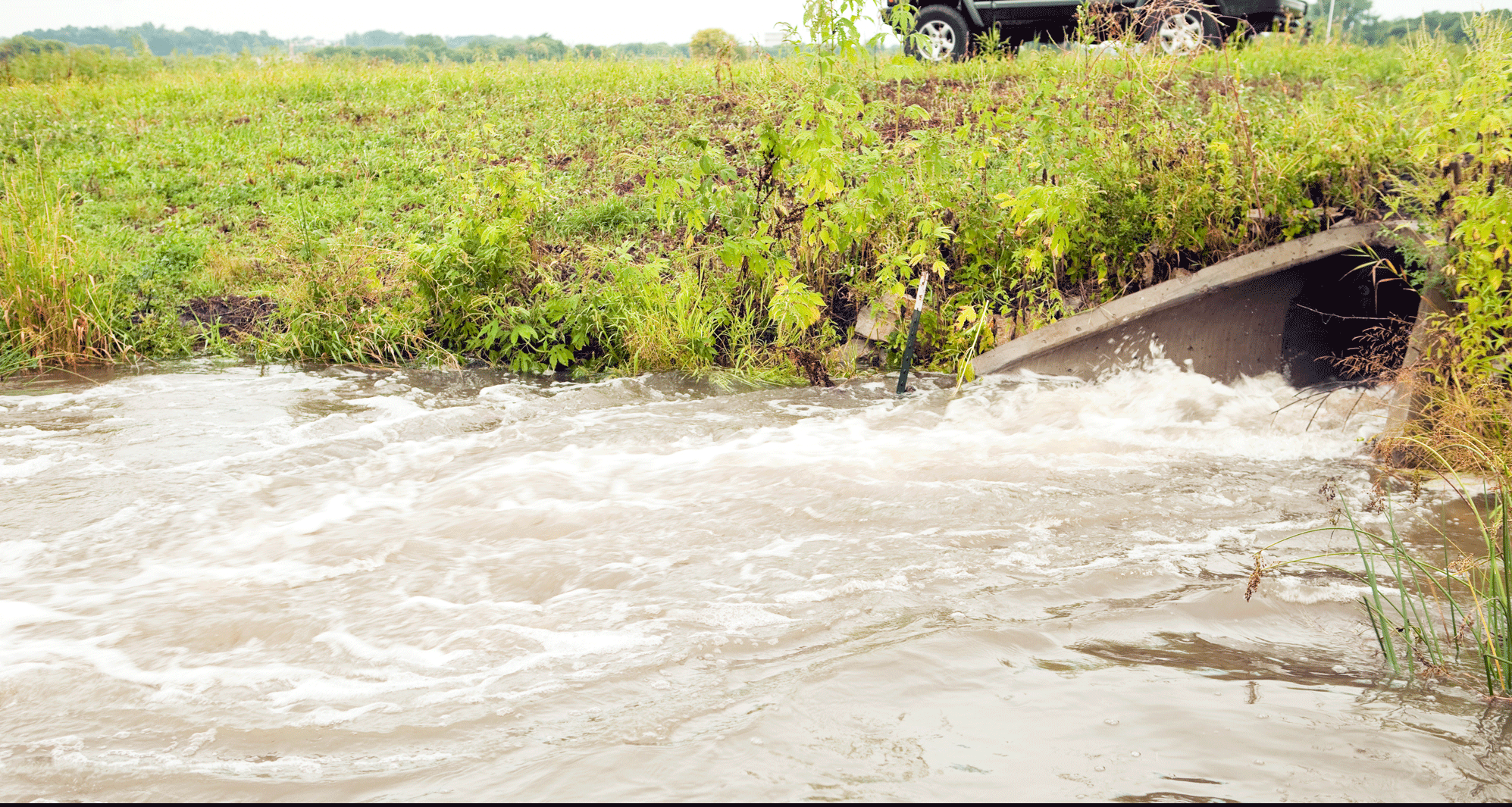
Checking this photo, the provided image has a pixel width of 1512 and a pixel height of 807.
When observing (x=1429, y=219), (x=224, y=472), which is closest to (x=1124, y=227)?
(x=1429, y=219)

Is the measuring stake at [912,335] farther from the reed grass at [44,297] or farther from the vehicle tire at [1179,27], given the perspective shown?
the reed grass at [44,297]

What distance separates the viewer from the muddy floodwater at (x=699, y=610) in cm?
242

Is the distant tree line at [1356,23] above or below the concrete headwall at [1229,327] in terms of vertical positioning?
above

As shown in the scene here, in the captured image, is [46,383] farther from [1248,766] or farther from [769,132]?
[1248,766]

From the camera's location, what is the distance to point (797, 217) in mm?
7207

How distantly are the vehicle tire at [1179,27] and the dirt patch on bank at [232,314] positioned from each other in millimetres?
7277

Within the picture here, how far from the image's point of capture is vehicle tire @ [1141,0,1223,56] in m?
7.07

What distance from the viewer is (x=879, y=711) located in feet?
8.76

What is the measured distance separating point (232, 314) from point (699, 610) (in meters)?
6.36

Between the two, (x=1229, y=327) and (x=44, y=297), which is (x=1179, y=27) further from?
(x=44, y=297)

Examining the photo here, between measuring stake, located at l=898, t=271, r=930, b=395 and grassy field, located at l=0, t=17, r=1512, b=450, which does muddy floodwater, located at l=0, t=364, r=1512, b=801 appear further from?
grassy field, located at l=0, t=17, r=1512, b=450

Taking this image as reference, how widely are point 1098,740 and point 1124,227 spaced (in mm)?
5250

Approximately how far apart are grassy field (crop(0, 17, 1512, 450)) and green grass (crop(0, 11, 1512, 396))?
0.03 metres

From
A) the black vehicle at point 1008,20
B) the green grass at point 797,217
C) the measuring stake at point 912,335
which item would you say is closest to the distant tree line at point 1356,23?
the black vehicle at point 1008,20
